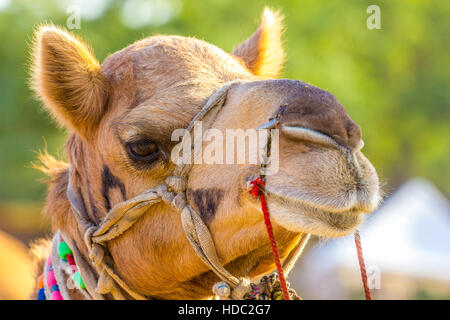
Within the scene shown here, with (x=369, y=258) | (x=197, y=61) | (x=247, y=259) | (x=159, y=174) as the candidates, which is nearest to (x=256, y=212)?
(x=247, y=259)

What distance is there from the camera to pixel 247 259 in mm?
2738

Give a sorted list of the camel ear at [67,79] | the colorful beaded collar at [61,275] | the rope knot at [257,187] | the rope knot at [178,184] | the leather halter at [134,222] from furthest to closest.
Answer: the colorful beaded collar at [61,275], the camel ear at [67,79], the rope knot at [178,184], the leather halter at [134,222], the rope knot at [257,187]

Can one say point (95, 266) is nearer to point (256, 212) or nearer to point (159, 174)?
point (159, 174)

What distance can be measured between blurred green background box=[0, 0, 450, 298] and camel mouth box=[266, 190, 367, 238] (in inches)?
481

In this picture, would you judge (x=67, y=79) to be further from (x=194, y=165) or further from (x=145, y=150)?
(x=194, y=165)

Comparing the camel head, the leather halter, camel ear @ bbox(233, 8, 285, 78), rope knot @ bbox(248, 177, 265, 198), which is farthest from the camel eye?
camel ear @ bbox(233, 8, 285, 78)

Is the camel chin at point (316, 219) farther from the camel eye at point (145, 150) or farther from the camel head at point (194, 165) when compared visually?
the camel eye at point (145, 150)

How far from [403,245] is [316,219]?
33.5 feet

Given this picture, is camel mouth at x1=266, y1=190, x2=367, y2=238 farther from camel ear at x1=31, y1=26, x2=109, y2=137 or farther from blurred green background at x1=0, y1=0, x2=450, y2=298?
blurred green background at x1=0, y1=0, x2=450, y2=298

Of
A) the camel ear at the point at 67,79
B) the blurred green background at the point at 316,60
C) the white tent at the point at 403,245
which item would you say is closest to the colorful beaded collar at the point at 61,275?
the camel ear at the point at 67,79

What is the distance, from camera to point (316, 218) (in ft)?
7.25

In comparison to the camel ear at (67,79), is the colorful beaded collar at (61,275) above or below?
below

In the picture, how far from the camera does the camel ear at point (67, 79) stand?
303 centimetres

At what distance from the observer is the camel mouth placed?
7.25ft
